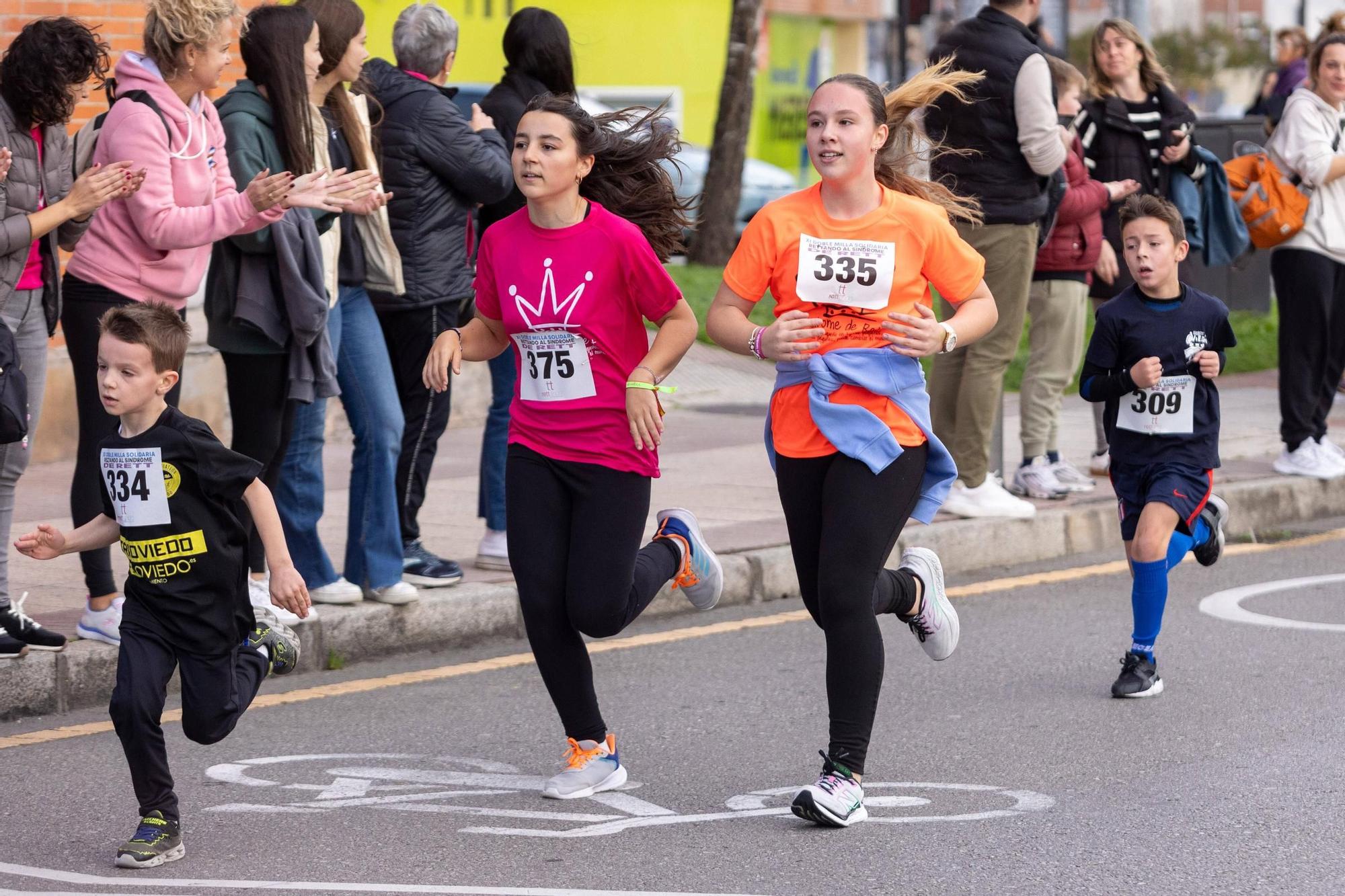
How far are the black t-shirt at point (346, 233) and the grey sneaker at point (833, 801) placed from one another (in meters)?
2.69

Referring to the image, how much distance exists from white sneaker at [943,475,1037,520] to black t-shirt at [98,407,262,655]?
4.50m

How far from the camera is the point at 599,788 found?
16.5ft

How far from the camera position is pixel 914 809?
4863mm

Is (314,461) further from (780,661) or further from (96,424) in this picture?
(780,661)

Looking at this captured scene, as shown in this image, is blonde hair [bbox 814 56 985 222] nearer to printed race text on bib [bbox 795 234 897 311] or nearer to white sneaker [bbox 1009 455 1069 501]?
printed race text on bib [bbox 795 234 897 311]

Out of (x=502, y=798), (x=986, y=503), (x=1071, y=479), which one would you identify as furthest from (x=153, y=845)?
(x=1071, y=479)

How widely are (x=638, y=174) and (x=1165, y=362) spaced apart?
1.85 metres

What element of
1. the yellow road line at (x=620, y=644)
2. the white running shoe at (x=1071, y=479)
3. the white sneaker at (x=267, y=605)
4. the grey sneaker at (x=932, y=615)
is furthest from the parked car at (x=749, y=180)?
the grey sneaker at (x=932, y=615)

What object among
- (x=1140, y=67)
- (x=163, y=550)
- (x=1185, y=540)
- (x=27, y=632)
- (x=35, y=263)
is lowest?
(x=27, y=632)

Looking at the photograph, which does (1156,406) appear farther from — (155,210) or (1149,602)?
(155,210)

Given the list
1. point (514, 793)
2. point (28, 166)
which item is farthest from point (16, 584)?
point (514, 793)

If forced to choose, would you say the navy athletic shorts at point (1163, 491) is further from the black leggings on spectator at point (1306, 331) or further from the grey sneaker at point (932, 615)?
the black leggings on spectator at point (1306, 331)

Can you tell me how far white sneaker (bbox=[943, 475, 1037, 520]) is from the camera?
853 centimetres

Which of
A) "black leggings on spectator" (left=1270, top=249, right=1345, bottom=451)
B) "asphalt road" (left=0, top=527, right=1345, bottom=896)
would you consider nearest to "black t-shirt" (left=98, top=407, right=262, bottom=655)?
"asphalt road" (left=0, top=527, right=1345, bottom=896)
